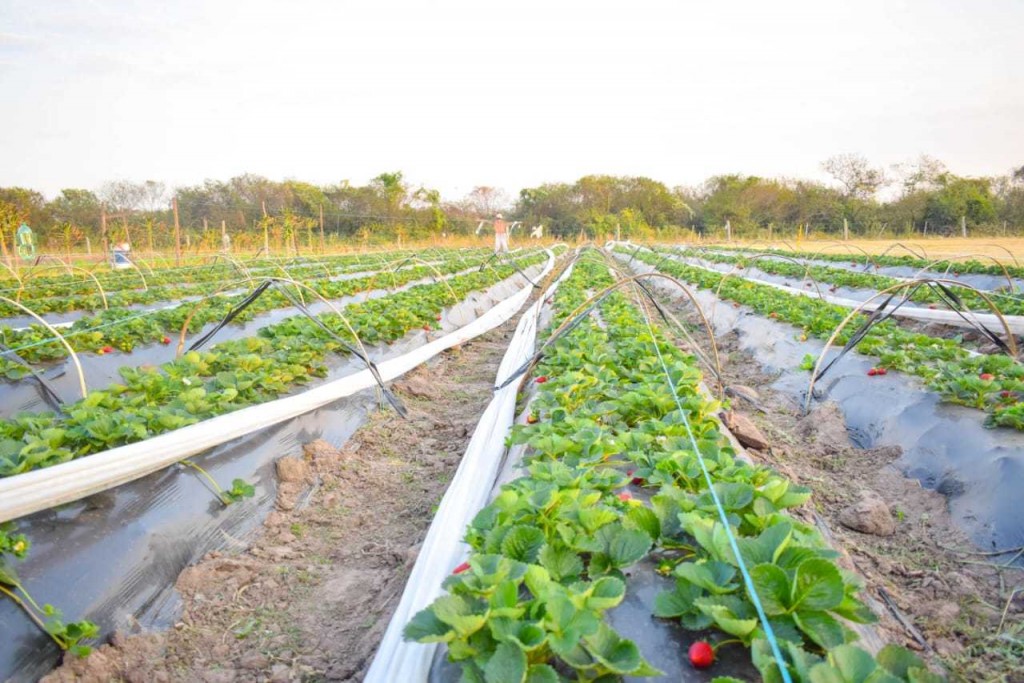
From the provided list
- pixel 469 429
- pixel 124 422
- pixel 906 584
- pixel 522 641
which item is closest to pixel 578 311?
pixel 469 429

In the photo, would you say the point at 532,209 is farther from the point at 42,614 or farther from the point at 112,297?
the point at 42,614

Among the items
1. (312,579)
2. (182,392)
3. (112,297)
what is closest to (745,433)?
(312,579)

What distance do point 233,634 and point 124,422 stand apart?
1.62 meters

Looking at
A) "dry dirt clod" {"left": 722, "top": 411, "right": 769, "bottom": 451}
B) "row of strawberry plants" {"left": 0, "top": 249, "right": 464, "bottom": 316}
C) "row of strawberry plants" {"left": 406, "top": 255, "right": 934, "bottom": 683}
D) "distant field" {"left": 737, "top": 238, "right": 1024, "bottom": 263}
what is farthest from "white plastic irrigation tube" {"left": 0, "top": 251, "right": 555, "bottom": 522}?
"distant field" {"left": 737, "top": 238, "right": 1024, "bottom": 263}

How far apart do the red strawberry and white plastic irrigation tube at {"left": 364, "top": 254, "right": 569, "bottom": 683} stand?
99 centimetres

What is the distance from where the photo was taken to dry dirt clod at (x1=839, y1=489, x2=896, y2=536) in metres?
3.80

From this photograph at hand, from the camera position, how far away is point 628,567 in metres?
2.26

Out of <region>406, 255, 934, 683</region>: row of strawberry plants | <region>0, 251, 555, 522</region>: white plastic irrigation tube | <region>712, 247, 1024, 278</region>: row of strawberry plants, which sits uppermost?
<region>712, 247, 1024, 278</region>: row of strawberry plants

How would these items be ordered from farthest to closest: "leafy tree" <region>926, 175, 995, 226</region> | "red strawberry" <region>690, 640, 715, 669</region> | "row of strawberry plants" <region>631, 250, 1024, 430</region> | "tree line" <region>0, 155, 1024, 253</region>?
"leafy tree" <region>926, 175, 995, 226</region>
"tree line" <region>0, 155, 1024, 253</region>
"row of strawberry plants" <region>631, 250, 1024, 430</region>
"red strawberry" <region>690, 640, 715, 669</region>

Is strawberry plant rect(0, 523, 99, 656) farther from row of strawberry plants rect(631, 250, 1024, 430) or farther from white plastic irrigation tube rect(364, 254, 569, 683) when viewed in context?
row of strawberry plants rect(631, 250, 1024, 430)

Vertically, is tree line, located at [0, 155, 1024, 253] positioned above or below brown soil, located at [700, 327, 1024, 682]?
above

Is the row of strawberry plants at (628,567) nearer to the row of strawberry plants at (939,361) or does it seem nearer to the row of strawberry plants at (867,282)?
the row of strawberry plants at (939,361)

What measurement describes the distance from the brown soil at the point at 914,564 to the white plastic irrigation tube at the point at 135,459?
3.91 m

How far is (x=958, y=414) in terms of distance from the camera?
464 centimetres
